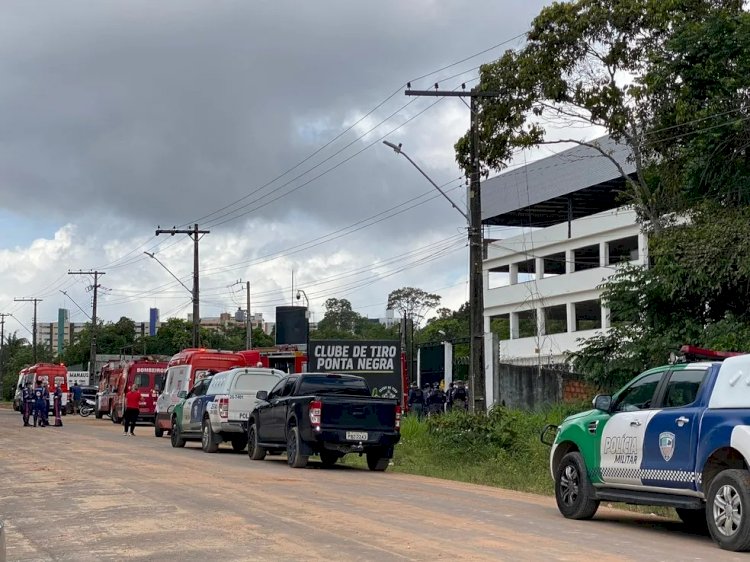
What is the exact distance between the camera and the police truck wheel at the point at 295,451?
69.0 feet

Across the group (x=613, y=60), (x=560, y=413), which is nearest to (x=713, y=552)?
(x=560, y=413)

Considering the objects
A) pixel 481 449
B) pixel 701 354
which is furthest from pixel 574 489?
pixel 481 449

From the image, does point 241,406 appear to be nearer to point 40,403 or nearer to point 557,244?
point 40,403

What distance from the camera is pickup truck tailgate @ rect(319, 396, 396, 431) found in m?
20.8

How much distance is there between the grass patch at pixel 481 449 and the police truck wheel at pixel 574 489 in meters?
5.80

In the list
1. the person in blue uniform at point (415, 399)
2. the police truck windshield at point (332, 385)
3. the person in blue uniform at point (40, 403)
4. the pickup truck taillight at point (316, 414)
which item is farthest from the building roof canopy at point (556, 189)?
the pickup truck taillight at point (316, 414)

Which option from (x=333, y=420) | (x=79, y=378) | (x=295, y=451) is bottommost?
(x=295, y=451)

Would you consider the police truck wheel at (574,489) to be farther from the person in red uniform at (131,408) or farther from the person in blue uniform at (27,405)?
the person in blue uniform at (27,405)

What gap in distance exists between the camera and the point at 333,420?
68.1ft

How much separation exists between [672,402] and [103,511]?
21.8 ft

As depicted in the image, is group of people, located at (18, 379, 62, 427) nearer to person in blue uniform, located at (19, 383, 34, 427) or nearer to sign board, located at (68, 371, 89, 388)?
person in blue uniform, located at (19, 383, 34, 427)

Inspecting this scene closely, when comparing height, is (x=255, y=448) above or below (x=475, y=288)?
below

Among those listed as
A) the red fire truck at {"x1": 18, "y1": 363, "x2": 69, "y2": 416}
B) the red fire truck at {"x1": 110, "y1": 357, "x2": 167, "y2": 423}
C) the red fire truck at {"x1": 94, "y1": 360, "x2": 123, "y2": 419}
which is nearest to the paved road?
A: the red fire truck at {"x1": 110, "y1": 357, "x2": 167, "y2": 423}

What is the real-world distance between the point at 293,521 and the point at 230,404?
45.9 ft
